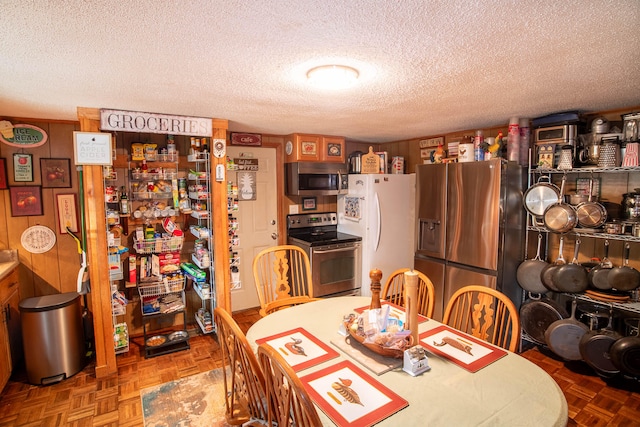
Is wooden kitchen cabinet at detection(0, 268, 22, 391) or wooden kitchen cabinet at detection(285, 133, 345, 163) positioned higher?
wooden kitchen cabinet at detection(285, 133, 345, 163)

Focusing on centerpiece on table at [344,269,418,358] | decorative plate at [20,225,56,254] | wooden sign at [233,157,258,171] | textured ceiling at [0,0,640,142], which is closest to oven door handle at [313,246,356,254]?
wooden sign at [233,157,258,171]

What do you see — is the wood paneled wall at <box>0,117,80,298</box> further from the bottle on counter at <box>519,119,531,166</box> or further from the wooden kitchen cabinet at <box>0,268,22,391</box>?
the bottle on counter at <box>519,119,531,166</box>

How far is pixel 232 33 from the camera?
4.23ft

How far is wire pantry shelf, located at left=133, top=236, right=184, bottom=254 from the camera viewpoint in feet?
10.1

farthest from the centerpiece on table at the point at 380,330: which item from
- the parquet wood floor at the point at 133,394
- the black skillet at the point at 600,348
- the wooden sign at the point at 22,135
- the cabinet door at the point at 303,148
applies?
the wooden sign at the point at 22,135

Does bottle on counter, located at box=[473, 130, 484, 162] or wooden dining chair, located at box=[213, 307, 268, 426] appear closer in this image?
wooden dining chair, located at box=[213, 307, 268, 426]

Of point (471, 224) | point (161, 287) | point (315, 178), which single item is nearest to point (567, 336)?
point (471, 224)

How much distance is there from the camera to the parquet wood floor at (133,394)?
2219 millimetres

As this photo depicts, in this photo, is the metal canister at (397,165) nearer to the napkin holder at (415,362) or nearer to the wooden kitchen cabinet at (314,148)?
the wooden kitchen cabinet at (314,148)

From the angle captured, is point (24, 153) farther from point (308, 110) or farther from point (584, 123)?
point (584, 123)

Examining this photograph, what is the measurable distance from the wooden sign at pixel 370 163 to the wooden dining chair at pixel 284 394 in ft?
10.3

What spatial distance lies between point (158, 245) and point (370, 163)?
2.41 meters

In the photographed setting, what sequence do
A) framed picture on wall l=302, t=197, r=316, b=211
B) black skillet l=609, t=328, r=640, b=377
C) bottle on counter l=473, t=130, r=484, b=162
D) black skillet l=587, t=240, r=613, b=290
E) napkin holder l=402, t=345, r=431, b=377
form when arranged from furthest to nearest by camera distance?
framed picture on wall l=302, t=197, r=316, b=211 < bottle on counter l=473, t=130, r=484, b=162 < black skillet l=587, t=240, r=613, b=290 < black skillet l=609, t=328, r=640, b=377 < napkin holder l=402, t=345, r=431, b=377

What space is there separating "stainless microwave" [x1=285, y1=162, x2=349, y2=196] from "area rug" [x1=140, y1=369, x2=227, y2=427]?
2041 mm
